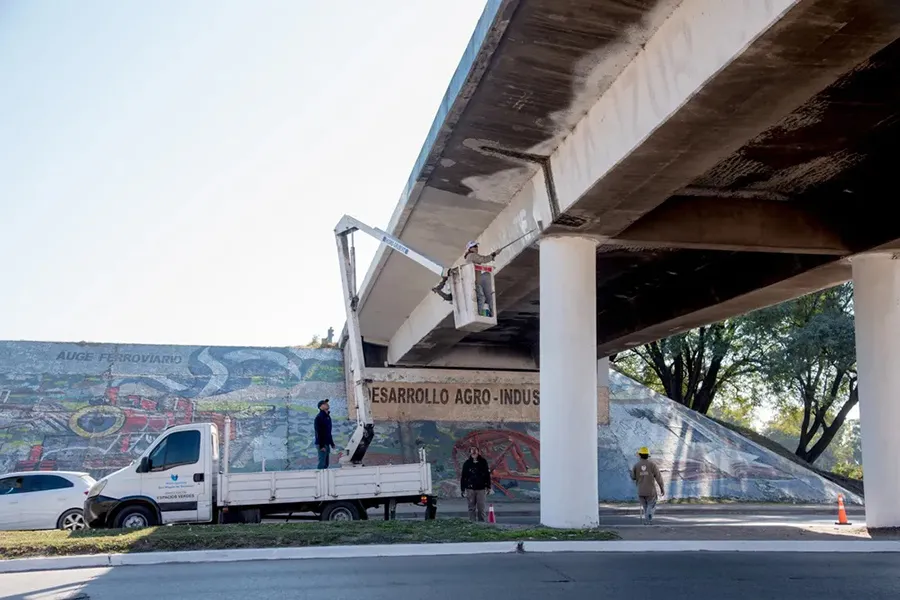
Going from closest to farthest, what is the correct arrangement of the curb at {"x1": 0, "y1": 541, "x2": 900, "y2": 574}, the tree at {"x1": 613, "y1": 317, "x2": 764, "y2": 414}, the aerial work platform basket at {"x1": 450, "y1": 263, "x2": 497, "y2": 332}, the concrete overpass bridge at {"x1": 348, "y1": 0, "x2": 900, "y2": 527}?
the concrete overpass bridge at {"x1": 348, "y1": 0, "x2": 900, "y2": 527}
the curb at {"x1": 0, "y1": 541, "x2": 900, "y2": 574}
the aerial work platform basket at {"x1": 450, "y1": 263, "x2": 497, "y2": 332}
the tree at {"x1": 613, "y1": 317, "x2": 764, "y2": 414}

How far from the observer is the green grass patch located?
12.2m

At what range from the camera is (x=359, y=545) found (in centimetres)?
1248

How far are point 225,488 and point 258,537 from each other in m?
3.53

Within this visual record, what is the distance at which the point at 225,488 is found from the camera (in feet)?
52.7

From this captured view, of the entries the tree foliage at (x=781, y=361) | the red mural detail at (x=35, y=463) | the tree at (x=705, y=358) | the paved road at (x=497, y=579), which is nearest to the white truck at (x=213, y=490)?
the paved road at (x=497, y=579)

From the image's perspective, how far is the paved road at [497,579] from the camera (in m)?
8.62

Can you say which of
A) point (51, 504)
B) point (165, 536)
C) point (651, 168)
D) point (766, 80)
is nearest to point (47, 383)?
point (51, 504)

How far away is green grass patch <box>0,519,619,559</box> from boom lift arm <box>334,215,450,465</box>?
3.53 meters

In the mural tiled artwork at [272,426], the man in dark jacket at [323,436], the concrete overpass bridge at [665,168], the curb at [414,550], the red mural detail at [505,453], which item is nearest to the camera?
the concrete overpass bridge at [665,168]

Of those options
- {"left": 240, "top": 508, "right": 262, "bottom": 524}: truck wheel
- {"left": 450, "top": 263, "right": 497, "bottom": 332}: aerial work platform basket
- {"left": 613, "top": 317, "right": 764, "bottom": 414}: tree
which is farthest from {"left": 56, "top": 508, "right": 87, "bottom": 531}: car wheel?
{"left": 613, "top": 317, "right": 764, "bottom": 414}: tree

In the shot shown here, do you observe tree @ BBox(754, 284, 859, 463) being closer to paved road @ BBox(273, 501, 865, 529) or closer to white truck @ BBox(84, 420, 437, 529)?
paved road @ BBox(273, 501, 865, 529)

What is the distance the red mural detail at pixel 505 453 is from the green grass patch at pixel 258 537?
665 inches

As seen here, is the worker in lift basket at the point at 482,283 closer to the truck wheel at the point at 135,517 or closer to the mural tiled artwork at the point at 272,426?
the truck wheel at the point at 135,517

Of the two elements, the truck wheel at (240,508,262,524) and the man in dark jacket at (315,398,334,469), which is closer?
the truck wheel at (240,508,262,524)
